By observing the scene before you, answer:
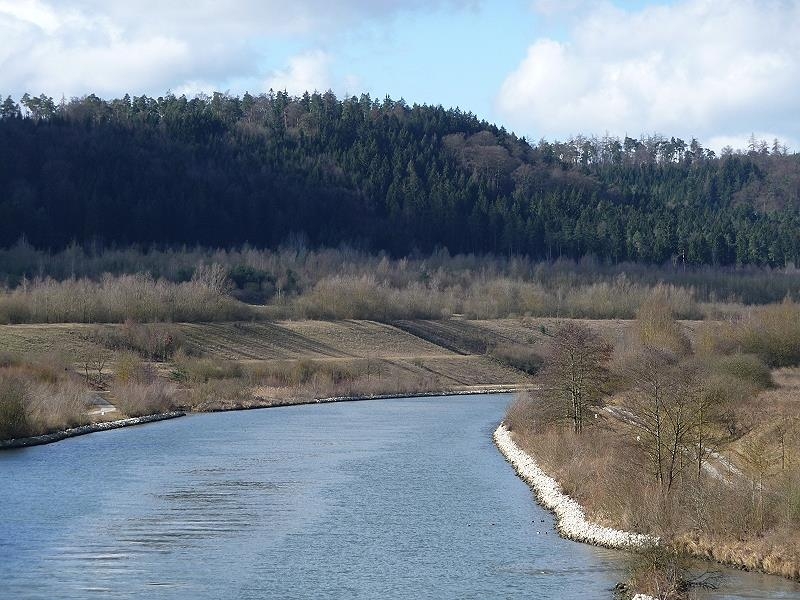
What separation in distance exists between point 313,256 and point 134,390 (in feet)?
237

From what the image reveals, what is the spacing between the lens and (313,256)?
137875 millimetres

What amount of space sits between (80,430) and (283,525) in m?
26.6

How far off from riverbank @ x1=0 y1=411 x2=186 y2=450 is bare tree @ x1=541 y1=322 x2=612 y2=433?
20891 mm

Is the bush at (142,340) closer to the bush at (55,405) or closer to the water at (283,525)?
the bush at (55,405)

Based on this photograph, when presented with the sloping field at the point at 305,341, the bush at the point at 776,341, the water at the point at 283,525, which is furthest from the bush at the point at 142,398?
the bush at the point at 776,341

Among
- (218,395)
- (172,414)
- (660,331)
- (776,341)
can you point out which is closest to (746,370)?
(776,341)

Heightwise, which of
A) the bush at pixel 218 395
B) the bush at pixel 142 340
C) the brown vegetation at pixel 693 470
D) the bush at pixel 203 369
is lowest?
the bush at pixel 218 395

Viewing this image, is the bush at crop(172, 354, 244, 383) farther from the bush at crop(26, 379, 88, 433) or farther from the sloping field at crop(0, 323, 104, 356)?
the bush at crop(26, 379, 88, 433)

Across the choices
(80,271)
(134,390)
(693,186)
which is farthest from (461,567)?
(693,186)

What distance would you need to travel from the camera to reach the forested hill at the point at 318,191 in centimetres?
13238

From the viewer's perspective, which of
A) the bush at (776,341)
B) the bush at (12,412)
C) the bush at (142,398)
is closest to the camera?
the bush at (12,412)

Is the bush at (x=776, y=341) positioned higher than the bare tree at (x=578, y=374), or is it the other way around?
the bare tree at (x=578, y=374)

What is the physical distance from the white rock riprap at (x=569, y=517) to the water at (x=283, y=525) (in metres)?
0.43

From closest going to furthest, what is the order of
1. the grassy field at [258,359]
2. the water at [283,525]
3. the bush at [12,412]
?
the water at [283,525] < the bush at [12,412] < the grassy field at [258,359]
